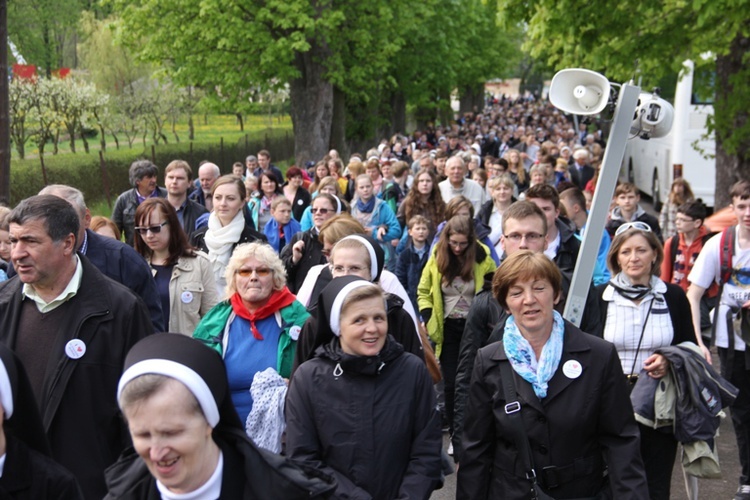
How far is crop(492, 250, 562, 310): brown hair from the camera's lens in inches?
165

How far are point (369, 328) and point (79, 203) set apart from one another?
228cm

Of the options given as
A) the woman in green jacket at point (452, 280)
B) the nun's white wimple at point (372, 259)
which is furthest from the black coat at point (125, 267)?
the woman in green jacket at point (452, 280)

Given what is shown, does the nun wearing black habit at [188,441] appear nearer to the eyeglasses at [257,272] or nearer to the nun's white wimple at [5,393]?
the nun's white wimple at [5,393]

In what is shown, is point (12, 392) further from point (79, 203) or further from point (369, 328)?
point (79, 203)

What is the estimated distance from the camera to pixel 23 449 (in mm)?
3180

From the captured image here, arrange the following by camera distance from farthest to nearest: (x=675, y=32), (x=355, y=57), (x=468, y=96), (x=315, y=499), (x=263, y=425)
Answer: (x=468, y=96), (x=355, y=57), (x=675, y=32), (x=263, y=425), (x=315, y=499)

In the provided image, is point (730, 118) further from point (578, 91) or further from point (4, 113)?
point (4, 113)

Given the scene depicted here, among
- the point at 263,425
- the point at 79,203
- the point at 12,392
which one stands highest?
the point at 79,203

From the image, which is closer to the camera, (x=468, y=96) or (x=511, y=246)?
(x=511, y=246)

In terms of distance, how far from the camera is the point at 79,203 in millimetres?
5527

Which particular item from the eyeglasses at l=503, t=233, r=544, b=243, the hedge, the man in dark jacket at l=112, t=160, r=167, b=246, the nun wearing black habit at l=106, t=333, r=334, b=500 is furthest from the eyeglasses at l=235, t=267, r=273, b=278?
the hedge

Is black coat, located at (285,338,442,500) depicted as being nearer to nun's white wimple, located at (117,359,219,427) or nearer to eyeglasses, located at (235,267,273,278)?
Answer: nun's white wimple, located at (117,359,219,427)

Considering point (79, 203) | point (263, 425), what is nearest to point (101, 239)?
point (79, 203)

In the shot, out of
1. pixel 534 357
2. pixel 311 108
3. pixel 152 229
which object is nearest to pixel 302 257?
pixel 152 229
